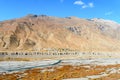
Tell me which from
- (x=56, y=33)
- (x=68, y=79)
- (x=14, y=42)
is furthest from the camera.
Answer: (x=56, y=33)

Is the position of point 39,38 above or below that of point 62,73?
above

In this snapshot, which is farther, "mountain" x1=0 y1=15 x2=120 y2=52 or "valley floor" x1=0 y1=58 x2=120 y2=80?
"mountain" x1=0 y1=15 x2=120 y2=52

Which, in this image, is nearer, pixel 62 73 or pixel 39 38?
pixel 62 73

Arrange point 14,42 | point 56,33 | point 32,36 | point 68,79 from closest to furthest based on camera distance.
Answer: point 68,79
point 14,42
point 32,36
point 56,33

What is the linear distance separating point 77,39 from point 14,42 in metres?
48.4

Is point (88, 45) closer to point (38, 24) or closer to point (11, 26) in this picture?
point (38, 24)

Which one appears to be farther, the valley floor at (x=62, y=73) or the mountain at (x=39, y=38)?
the mountain at (x=39, y=38)

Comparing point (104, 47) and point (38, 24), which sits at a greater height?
point (38, 24)

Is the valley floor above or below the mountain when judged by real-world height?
below

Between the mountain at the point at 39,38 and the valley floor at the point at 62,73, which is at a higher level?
the mountain at the point at 39,38

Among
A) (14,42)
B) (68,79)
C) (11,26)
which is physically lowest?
(68,79)

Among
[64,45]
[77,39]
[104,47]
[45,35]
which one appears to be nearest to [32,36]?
[45,35]

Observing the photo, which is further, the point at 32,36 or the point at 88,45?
the point at 88,45

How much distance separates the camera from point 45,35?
179375 mm
